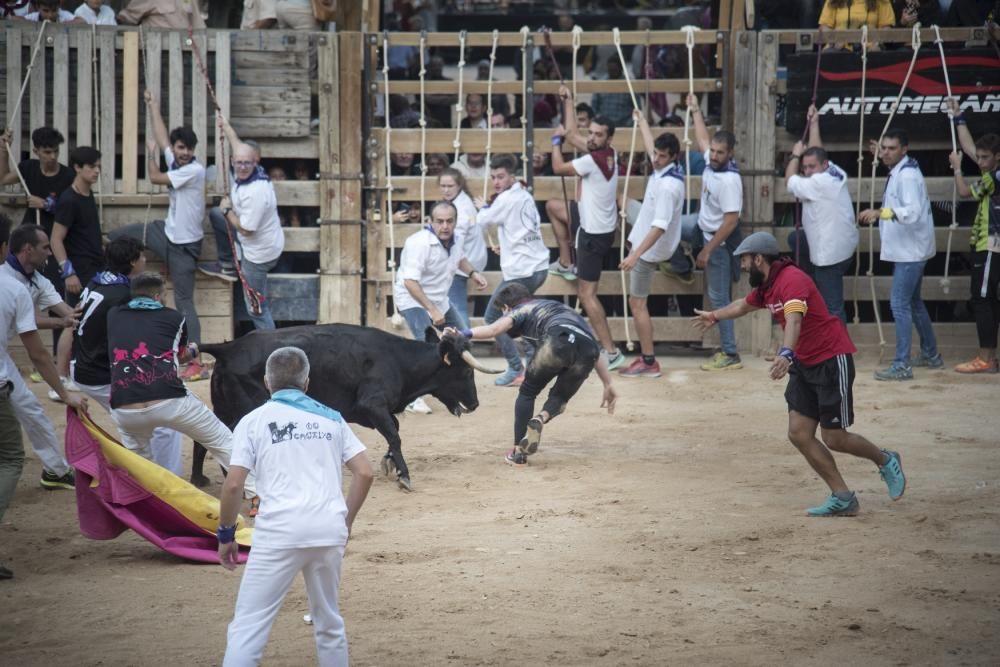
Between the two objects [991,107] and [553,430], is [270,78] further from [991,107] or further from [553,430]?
[991,107]

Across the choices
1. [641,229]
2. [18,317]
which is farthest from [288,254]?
[18,317]

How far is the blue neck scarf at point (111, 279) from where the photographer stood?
9102mm

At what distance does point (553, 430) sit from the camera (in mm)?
11727

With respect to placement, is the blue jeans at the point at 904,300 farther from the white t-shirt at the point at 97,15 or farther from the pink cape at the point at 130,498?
the white t-shirt at the point at 97,15

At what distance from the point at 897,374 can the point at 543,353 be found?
4.79m

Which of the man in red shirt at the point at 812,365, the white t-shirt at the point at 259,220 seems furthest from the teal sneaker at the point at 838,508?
the white t-shirt at the point at 259,220

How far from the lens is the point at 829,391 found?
8531 millimetres

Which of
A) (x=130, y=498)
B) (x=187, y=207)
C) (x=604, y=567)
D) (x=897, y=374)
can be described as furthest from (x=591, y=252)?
(x=130, y=498)

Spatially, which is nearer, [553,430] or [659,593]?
[659,593]

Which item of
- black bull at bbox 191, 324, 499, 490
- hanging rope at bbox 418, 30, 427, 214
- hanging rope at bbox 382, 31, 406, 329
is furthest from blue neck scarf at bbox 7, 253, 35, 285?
hanging rope at bbox 418, 30, 427, 214

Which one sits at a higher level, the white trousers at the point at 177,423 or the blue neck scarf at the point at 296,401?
the blue neck scarf at the point at 296,401

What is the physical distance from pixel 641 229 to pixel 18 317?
23.0 feet

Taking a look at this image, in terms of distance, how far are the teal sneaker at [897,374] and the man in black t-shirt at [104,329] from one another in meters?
7.28

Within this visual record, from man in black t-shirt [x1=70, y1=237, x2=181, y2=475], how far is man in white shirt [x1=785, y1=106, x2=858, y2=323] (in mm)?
7085
